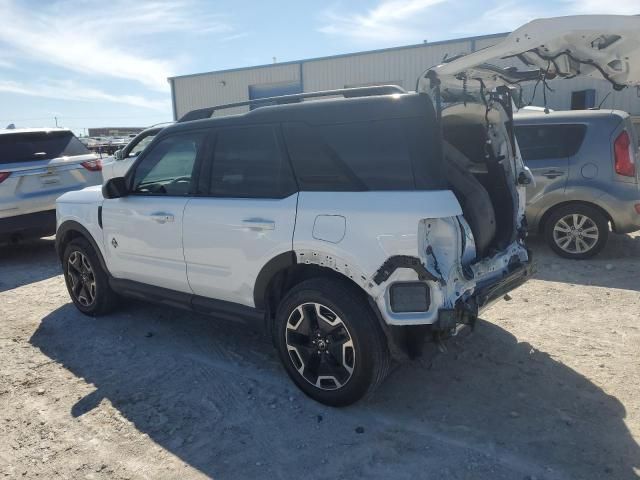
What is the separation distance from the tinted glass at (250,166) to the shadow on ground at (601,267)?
12.0 feet

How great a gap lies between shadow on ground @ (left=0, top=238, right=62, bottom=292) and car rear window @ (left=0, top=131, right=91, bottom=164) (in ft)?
4.70

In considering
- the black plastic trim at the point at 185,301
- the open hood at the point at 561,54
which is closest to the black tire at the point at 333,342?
the black plastic trim at the point at 185,301

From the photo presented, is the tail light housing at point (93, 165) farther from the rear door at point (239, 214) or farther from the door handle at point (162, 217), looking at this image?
the rear door at point (239, 214)

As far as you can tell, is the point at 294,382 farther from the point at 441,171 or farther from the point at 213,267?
the point at 441,171

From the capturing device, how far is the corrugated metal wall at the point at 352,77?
56.3ft

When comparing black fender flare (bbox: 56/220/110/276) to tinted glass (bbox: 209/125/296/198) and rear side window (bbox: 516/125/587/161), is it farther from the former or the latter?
rear side window (bbox: 516/125/587/161)

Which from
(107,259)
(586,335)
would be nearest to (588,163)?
(586,335)

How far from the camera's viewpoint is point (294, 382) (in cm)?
347

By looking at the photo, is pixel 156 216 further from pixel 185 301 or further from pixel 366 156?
pixel 366 156

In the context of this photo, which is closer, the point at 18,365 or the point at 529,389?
the point at 529,389

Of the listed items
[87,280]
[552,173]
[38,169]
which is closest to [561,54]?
[552,173]

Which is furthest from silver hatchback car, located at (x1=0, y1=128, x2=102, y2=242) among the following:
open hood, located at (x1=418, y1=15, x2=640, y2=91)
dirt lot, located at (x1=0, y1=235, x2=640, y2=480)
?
open hood, located at (x1=418, y1=15, x2=640, y2=91)

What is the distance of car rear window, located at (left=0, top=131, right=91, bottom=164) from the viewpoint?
23.9 ft

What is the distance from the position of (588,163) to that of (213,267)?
4.78 metres
